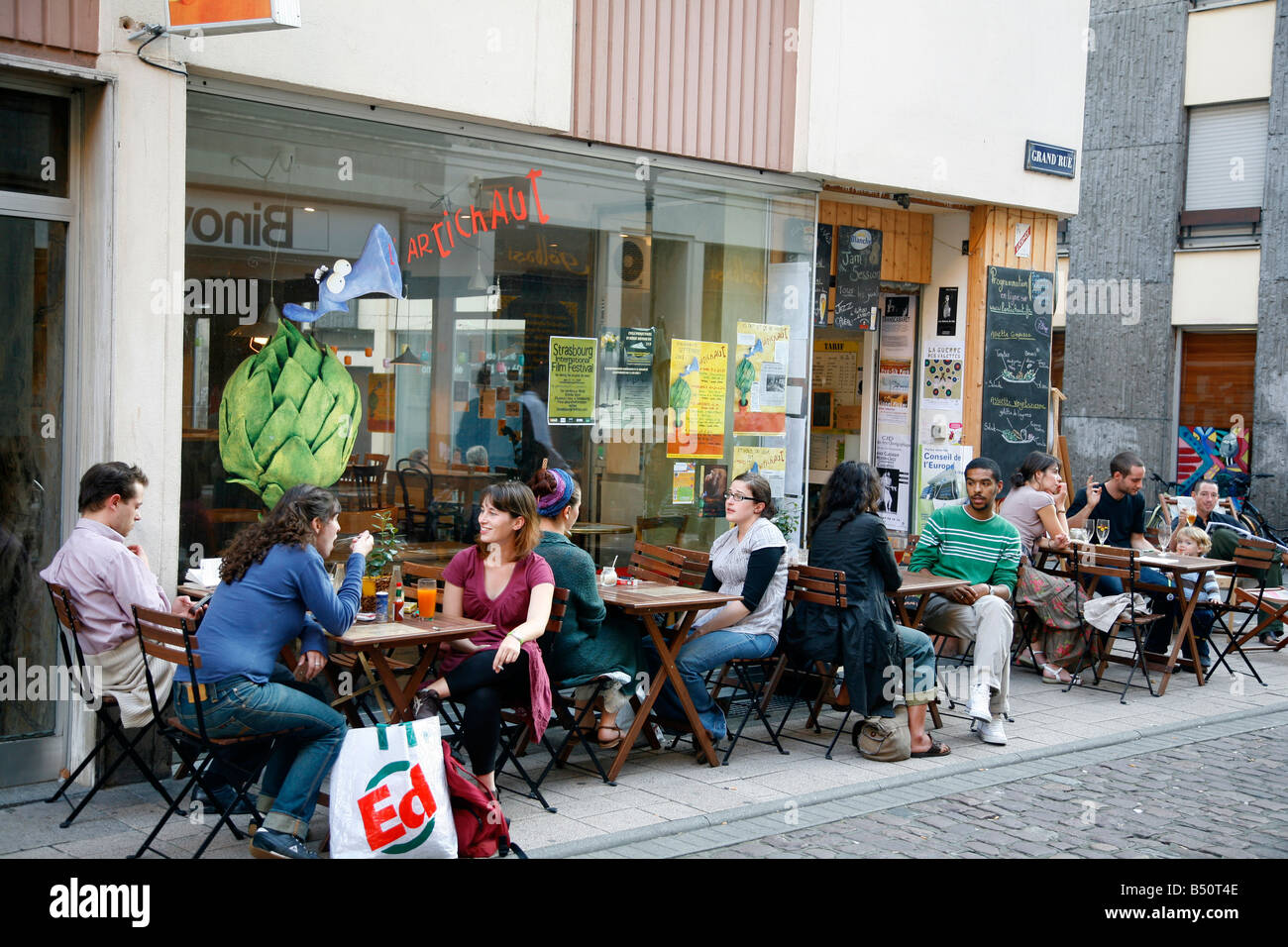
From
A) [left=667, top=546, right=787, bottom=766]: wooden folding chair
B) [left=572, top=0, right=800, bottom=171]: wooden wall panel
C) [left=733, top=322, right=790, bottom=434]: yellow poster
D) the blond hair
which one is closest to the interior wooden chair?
[left=667, top=546, right=787, bottom=766]: wooden folding chair

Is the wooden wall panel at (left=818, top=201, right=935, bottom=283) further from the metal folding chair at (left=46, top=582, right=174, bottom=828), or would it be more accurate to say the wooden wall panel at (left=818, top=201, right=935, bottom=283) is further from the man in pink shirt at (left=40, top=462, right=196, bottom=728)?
the metal folding chair at (left=46, top=582, right=174, bottom=828)

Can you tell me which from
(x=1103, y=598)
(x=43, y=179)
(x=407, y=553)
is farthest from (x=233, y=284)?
(x=1103, y=598)

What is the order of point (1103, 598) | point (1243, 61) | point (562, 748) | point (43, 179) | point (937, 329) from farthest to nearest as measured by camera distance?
point (1243, 61) → point (937, 329) → point (1103, 598) → point (562, 748) → point (43, 179)

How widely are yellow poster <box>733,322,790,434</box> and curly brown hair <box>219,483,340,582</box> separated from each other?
4938mm

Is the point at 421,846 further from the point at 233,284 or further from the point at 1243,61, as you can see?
the point at 1243,61

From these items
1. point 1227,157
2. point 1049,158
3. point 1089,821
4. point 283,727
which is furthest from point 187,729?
point 1227,157

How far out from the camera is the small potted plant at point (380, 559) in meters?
6.65

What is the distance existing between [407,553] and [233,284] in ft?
6.25

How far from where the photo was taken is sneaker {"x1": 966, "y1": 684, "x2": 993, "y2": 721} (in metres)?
8.05

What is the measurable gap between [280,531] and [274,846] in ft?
4.11

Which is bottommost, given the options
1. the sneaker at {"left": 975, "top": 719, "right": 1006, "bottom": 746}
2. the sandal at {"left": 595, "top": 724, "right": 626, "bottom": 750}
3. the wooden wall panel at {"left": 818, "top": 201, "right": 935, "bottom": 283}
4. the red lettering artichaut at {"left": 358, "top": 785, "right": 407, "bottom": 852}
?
the sneaker at {"left": 975, "top": 719, "right": 1006, "bottom": 746}

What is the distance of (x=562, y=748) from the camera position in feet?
23.3

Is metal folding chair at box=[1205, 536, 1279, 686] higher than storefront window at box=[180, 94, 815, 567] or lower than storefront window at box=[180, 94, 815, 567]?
lower

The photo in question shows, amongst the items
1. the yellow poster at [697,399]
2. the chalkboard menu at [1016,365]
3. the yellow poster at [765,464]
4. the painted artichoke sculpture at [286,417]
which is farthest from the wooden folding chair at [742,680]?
the chalkboard menu at [1016,365]
